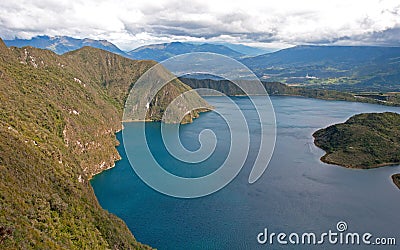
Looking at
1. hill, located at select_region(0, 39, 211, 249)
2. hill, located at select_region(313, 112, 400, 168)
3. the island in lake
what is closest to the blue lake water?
the island in lake

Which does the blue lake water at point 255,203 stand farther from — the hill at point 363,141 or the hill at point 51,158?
the hill at point 51,158

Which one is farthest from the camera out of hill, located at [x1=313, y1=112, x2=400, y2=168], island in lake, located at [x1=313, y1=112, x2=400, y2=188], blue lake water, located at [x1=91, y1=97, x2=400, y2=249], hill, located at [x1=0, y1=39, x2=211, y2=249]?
hill, located at [x1=313, y1=112, x2=400, y2=168]

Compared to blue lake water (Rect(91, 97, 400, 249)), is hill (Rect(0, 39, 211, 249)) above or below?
above

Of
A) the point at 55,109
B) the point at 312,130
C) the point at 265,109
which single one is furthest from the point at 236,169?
the point at 265,109

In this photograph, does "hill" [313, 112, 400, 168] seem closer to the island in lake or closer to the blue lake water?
the island in lake

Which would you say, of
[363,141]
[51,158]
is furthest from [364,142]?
[51,158]

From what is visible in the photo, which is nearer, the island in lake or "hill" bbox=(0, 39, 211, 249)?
"hill" bbox=(0, 39, 211, 249)

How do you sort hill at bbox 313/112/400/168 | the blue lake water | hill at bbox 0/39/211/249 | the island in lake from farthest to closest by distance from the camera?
1. hill at bbox 313/112/400/168
2. the island in lake
3. the blue lake water
4. hill at bbox 0/39/211/249
